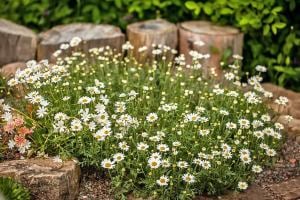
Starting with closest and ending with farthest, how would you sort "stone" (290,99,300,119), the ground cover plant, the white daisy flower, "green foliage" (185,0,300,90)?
the white daisy flower, the ground cover plant, "stone" (290,99,300,119), "green foliage" (185,0,300,90)

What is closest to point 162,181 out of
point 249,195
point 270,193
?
point 249,195

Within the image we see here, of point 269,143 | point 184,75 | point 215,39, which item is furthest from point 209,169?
point 215,39

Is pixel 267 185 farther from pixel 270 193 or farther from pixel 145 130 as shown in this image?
pixel 145 130

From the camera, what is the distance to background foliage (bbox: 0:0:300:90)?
5.26 m

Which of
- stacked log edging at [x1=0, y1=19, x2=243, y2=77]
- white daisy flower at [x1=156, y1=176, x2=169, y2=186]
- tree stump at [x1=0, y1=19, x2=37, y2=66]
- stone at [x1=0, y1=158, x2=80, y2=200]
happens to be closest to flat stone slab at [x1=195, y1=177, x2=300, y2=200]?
white daisy flower at [x1=156, y1=176, x2=169, y2=186]

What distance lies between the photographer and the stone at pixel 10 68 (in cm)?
485

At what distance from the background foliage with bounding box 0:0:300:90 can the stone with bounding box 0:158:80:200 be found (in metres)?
2.19

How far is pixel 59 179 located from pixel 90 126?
403 millimetres

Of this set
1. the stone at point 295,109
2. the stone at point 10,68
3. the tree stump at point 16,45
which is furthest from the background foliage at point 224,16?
the stone at point 10,68

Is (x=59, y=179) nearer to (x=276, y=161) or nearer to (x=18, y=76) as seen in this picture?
(x=18, y=76)

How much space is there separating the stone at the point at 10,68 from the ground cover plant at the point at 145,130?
465 millimetres

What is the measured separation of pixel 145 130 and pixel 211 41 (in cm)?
152

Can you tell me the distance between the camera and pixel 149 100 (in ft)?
14.2

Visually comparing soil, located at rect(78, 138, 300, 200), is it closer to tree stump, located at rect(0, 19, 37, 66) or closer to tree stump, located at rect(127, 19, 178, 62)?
tree stump, located at rect(127, 19, 178, 62)
